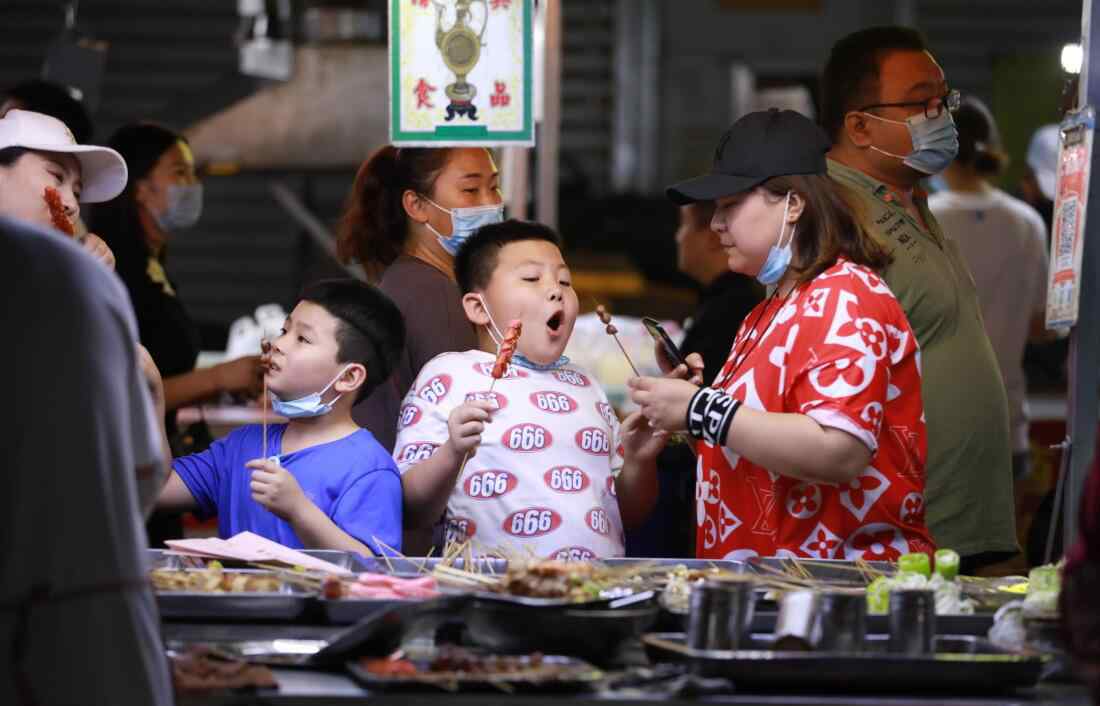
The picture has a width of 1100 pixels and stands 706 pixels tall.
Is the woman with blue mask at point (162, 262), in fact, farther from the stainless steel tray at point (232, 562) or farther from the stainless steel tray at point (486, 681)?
the stainless steel tray at point (486, 681)

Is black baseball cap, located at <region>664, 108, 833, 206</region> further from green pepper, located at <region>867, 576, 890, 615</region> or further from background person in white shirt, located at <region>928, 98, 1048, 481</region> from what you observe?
background person in white shirt, located at <region>928, 98, 1048, 481</region>

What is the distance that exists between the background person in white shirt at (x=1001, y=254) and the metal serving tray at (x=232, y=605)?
4012 millimetres

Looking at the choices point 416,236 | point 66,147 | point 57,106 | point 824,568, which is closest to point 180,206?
point 57,106

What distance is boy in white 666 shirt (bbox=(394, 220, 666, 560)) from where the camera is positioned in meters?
3.87

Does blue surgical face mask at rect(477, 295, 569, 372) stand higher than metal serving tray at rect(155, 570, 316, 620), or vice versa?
blue surgical face mask at rect(477, 295, 569, 372)

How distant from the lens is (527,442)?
3.93 meters

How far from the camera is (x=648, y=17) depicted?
48.5 ft

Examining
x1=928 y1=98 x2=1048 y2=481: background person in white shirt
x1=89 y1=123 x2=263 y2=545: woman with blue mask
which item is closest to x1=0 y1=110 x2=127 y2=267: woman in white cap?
x1=89 y1=123 x2=263 y2=545: woman with blue mask

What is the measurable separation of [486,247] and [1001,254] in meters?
3.06

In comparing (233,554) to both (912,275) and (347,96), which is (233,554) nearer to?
(912,275)

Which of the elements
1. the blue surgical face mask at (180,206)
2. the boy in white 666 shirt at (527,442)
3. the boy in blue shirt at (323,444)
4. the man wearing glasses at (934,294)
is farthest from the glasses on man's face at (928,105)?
Answer: the blue surgical face mask at (180,206)

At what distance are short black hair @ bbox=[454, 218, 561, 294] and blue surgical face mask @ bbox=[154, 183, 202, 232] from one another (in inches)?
85.9

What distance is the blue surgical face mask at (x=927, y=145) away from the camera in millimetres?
4559

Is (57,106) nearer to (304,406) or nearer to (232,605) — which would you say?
(304,406)
